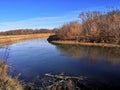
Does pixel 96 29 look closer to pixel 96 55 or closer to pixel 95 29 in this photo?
pixel 95 29

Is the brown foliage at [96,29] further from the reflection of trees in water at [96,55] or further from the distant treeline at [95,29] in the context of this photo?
the reflection of trees in water at [96,55]

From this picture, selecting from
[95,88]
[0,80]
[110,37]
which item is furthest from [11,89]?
[110,37]

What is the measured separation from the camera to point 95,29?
189 ft

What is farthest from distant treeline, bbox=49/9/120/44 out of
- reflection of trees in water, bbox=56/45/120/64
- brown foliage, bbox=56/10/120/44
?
reflection of trees in water, bbox=56/45/120/64

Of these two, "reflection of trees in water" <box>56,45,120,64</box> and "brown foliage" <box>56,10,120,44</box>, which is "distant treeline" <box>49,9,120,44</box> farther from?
"reflection of trees in water" <box>56,45,120,64</box>

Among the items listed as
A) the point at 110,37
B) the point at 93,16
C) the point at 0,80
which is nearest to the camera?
the point at 0,80

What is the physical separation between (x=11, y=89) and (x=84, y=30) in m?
54.8

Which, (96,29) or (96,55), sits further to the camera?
(96,29)

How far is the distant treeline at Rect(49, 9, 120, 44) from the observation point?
51344 millimetres

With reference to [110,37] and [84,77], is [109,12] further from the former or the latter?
[84,77]

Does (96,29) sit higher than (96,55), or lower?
higher

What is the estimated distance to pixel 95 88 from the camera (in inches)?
539

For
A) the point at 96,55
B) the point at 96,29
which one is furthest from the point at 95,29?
the point at 96,55

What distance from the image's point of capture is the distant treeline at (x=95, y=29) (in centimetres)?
5134
